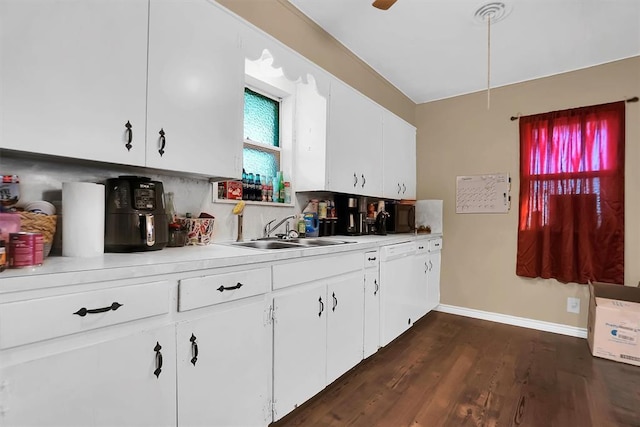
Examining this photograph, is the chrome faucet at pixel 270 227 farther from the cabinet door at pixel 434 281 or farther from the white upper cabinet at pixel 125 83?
the cabinet door at pixel 434 281

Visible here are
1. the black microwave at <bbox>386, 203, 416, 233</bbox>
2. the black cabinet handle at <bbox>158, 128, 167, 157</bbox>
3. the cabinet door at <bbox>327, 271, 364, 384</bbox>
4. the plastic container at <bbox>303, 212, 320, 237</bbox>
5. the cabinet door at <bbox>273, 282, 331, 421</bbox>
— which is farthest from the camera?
the black microwave at <bbox>386, 203, 416, 233</bbox>

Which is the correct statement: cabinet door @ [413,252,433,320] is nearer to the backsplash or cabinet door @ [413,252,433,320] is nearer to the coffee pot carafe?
the coffee pot carafe

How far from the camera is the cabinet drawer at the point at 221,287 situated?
3.96ft

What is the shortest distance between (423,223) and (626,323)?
1926 millimetres

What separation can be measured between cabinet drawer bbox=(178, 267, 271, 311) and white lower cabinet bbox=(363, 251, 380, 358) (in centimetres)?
96

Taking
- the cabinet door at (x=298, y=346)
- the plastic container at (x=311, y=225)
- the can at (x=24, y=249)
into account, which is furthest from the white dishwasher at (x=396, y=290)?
the can at (x=24, y=249)

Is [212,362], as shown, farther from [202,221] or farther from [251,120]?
[251,120]

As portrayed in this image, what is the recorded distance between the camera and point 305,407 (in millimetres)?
1859

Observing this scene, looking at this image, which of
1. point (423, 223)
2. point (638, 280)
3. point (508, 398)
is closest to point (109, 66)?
point (508, 398)

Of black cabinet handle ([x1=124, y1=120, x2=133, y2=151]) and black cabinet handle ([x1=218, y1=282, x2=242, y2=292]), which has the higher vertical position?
black cabinet handle ([x1=124, y1=120, x2=133, y2=151])

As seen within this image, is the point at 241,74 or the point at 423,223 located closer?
the point at 241,74

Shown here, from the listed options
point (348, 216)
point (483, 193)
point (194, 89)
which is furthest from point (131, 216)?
point (483, 193)

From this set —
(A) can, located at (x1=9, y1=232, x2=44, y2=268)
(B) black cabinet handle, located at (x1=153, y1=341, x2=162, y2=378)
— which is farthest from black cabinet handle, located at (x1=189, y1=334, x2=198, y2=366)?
(A) can, located at (x1=9, y1=232, x2=44, y2=268)

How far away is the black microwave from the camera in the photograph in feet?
11.1
